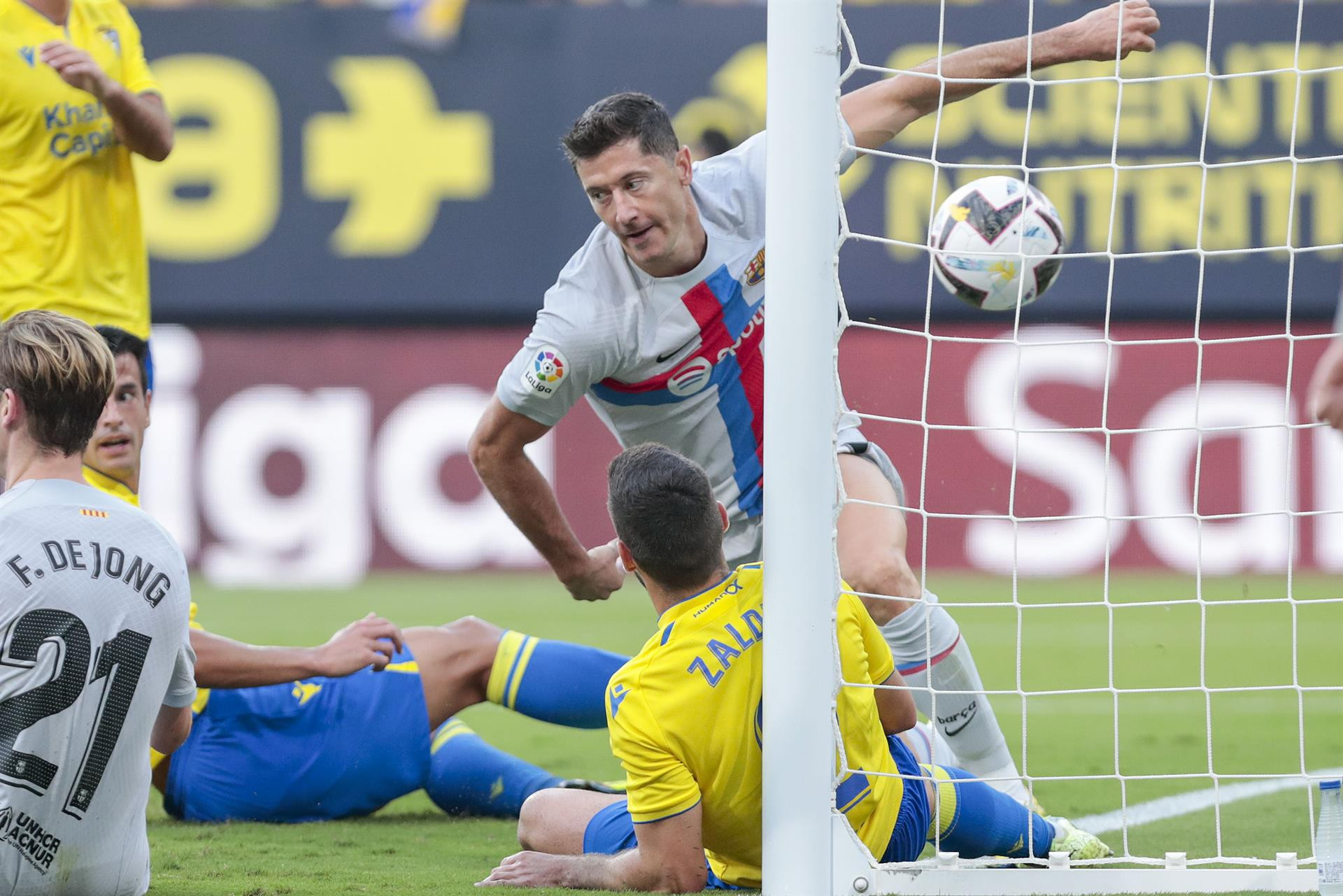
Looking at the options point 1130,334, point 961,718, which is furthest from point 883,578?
point 1130,334

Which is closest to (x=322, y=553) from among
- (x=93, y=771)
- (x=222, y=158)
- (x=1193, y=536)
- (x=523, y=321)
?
(x=523, y=321)

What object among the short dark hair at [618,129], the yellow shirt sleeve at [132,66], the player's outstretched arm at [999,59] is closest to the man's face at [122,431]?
the yellow shirt sleeve at [132,66]

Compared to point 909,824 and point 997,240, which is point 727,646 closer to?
point 909,824

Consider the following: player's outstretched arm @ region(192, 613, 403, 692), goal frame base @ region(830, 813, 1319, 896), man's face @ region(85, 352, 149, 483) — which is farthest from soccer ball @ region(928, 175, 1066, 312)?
man's face @ region(85, 352, 149, 483)

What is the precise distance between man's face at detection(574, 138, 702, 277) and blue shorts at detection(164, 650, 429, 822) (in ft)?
3.91

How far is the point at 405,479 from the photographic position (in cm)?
1111

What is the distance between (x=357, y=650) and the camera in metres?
3.54

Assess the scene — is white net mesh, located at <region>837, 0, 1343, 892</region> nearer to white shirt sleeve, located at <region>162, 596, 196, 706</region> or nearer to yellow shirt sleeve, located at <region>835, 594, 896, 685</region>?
yellow shirt sleeve, located at <region>835, 594, 896, 685</region>

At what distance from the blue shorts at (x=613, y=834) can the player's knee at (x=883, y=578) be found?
0.72m

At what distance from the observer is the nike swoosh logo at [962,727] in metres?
3.69

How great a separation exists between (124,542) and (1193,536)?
29.5ft

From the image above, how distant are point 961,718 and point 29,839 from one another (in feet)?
6.55

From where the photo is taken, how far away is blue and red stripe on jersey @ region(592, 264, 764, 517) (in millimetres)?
3898

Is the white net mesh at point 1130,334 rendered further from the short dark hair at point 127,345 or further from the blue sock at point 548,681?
the short dark hair at point 127,345
